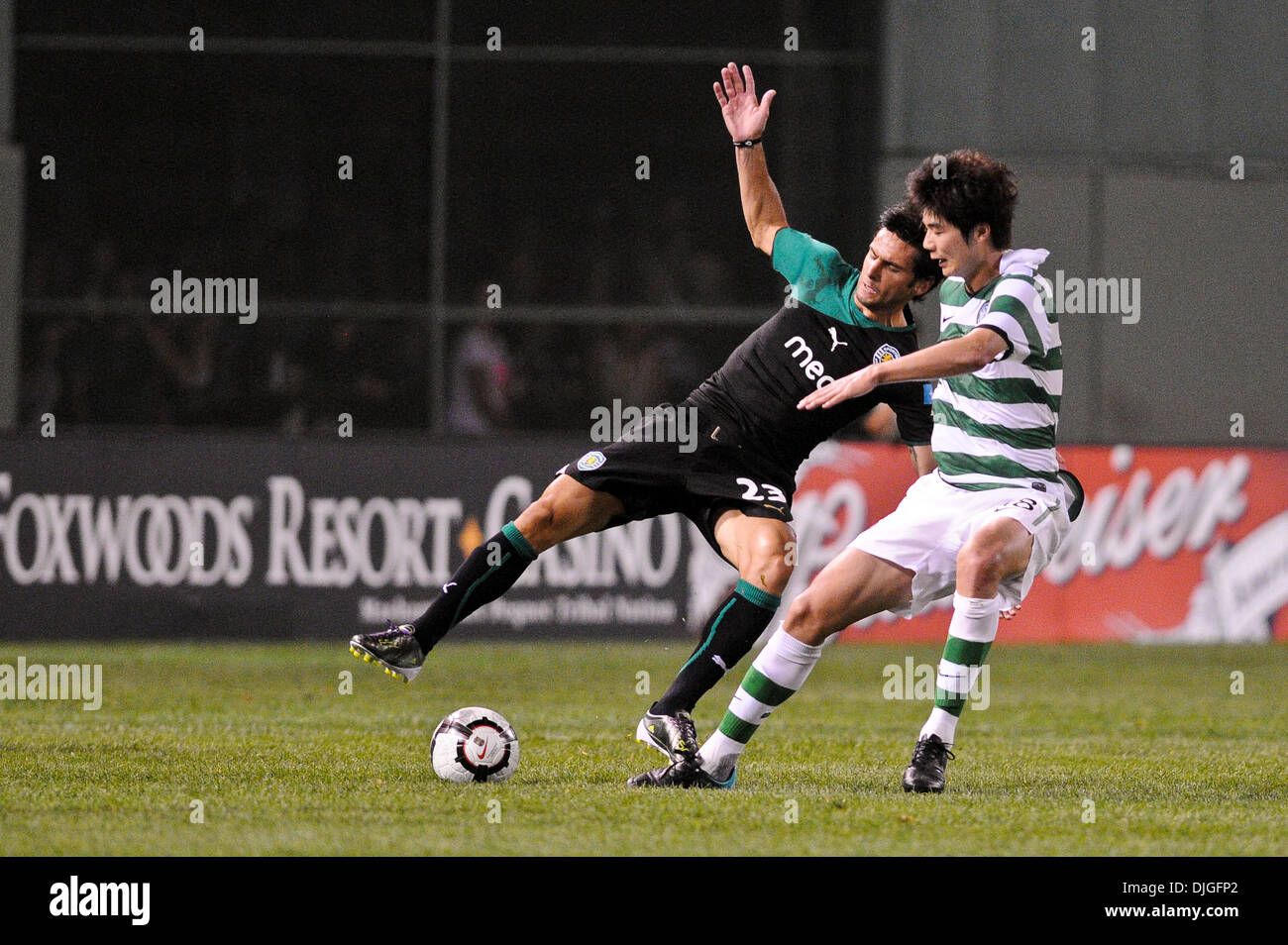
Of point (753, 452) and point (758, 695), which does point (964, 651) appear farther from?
point (753, 452)

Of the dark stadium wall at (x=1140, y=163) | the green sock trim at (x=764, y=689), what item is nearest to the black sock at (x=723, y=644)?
the green sock trim at (x=764, y=689)

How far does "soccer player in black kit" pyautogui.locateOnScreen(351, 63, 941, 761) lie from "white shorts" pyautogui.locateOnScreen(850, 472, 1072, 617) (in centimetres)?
39

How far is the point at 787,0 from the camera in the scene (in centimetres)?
1772

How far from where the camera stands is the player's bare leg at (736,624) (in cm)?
648

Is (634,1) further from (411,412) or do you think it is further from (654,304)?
(411,412)

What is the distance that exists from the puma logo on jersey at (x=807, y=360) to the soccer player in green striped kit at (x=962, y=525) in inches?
21.5

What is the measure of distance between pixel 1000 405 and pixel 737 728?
4.60 feet

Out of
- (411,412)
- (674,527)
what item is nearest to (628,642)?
(674,527)

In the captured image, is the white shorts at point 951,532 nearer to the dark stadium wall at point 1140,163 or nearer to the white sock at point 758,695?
the white sock at point 758,695

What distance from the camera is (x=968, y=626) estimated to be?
252 inches

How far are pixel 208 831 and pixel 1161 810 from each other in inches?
119

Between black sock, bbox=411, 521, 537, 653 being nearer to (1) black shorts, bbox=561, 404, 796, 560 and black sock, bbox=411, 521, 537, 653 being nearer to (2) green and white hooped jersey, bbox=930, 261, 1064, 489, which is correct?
(1) black shorts, bbox=561, 404, 796, 560
